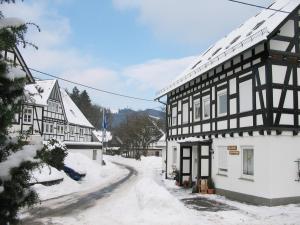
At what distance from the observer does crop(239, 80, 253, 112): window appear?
51.5 feet

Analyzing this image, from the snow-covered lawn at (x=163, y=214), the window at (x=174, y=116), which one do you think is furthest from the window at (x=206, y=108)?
the snow-covered lawn at (x=163, y=214)

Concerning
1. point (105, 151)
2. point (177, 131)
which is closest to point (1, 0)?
point (177, 131)

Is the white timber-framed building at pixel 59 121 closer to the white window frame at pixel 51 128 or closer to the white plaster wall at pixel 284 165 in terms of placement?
the white window frame at pixel 51 128

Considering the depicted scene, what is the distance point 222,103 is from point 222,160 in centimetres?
275

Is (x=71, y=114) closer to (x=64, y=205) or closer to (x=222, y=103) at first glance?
(x=222, y=103)

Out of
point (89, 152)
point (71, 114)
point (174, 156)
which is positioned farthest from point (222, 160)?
point (71, 114)

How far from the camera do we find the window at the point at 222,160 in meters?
17.7

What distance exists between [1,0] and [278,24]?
494 inches

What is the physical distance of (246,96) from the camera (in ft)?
52.4

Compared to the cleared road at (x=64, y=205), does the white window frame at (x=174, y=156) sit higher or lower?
higher

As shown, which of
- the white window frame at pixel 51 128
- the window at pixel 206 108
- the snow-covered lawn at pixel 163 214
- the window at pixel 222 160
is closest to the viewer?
the snow-covered lawn at pixel 163 214

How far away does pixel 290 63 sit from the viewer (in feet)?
49.8

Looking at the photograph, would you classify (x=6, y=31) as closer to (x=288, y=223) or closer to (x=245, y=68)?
(x=288, y=223)

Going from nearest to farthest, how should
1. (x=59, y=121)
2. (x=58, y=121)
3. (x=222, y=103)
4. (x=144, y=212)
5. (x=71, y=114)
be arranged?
(x=144, y=212), (x=222, y=103), (x=58, y=121), (x=59, y=121), (x=71, y=114)
